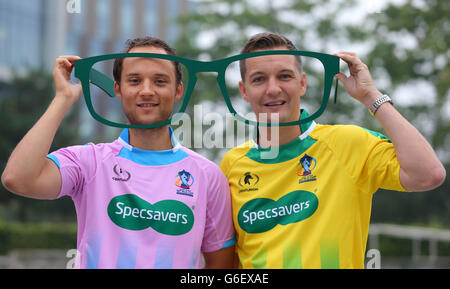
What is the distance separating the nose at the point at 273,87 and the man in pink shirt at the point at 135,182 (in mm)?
418

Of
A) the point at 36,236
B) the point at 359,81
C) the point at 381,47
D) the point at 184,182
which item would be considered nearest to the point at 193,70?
the point at 184,182

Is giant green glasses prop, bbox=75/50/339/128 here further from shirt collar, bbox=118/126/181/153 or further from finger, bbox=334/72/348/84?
shirt collar, bbox=118/126/181/153

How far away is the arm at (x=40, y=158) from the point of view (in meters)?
1.80

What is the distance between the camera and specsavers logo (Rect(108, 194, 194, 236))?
1989 millimetres

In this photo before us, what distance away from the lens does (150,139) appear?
7.19 feet

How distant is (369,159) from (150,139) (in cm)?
98

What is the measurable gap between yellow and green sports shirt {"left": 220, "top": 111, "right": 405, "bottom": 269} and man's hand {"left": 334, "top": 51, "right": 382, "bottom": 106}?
0.21 meters

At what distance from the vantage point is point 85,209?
2023 millimetres

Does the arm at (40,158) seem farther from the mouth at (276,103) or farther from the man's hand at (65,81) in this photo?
the mouth at (276,103)

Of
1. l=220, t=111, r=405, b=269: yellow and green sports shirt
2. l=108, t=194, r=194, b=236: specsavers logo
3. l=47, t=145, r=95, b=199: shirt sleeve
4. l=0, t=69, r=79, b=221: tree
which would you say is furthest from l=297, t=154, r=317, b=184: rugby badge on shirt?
l=0, t=69, r=79, b=221: tree

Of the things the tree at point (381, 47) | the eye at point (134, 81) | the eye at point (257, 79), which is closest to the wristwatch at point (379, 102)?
the eye at point (257, 79)

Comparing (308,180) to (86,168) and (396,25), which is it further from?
(396,25)

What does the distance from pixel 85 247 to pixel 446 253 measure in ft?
40.8
